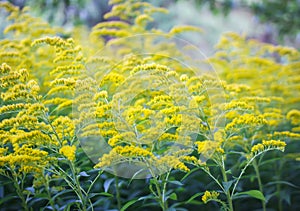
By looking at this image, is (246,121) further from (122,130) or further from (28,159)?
(28,159)

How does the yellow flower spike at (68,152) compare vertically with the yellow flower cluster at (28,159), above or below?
above

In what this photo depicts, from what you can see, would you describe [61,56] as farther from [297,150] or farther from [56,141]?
[297,150]

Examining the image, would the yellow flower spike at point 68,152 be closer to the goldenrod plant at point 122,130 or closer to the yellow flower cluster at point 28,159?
the goldenrod plant at point 122,130

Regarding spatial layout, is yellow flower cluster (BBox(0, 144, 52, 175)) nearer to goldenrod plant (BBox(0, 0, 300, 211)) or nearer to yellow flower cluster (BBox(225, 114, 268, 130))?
goldenrod plant (BBox(0, 0, 300, 211))

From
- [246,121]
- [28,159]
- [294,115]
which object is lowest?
[294,115]

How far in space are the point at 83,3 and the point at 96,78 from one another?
14.5 ft

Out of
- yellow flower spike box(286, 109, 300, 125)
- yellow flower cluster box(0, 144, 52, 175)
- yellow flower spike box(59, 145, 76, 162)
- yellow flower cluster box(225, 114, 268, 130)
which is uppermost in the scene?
yellow flower cluster box(225, 114, 268, 130)

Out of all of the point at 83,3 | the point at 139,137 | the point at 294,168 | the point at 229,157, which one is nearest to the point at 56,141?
the point at 139,137

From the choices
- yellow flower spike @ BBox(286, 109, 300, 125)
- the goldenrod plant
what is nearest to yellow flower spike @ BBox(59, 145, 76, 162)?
the goldenrod plant

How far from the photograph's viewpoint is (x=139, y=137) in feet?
9.00

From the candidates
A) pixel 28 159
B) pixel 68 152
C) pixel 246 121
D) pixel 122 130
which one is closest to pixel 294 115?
pixel 246 121

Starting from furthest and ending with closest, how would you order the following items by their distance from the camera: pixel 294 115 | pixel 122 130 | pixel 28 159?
pixel 294 115, pixel 122 130, pixel 28 159

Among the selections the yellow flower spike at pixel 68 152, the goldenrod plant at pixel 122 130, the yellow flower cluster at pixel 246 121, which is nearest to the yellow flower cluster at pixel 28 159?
the goldenrod plant at pixel 122 130

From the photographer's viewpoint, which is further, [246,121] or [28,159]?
[246,121]
